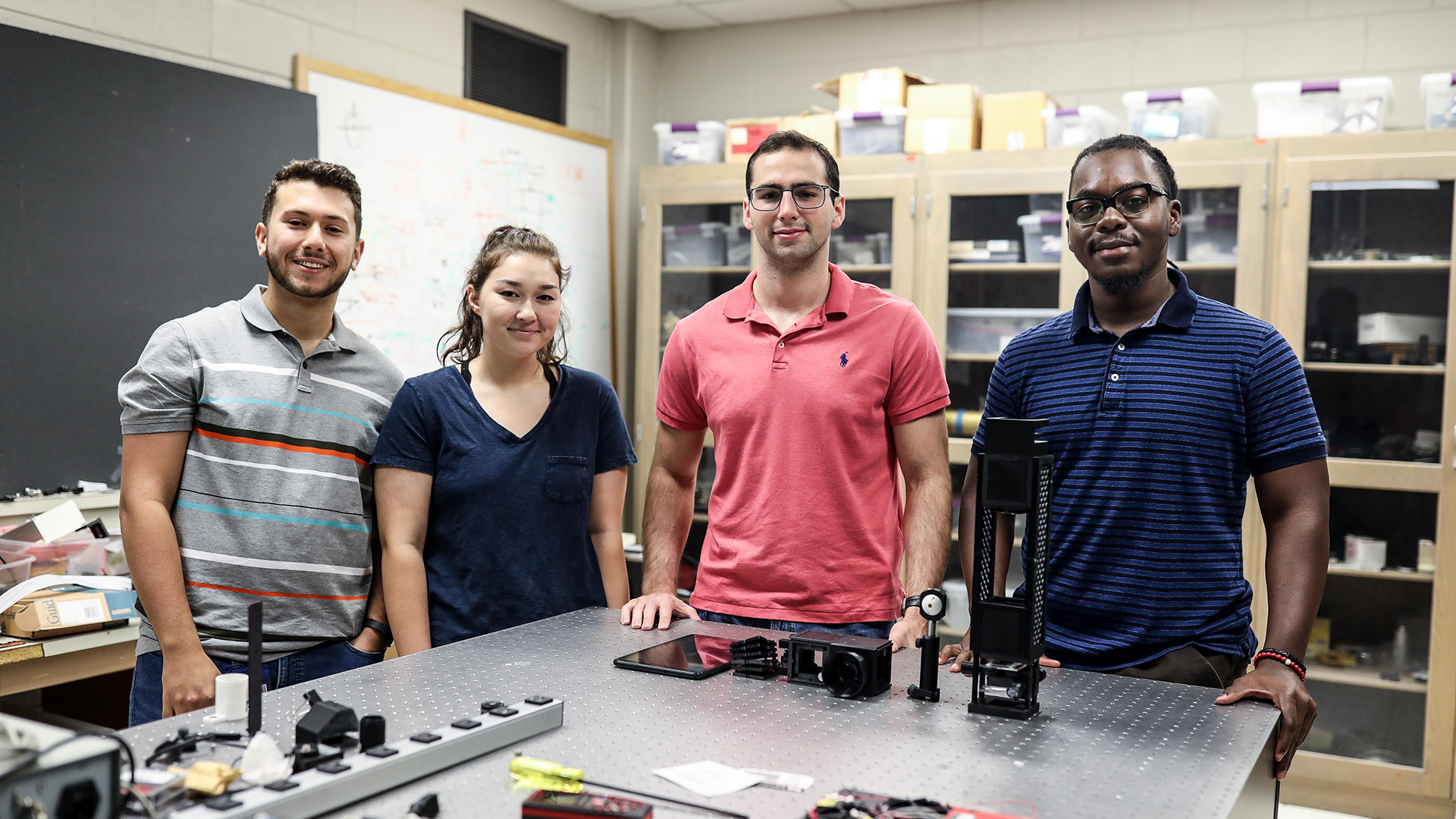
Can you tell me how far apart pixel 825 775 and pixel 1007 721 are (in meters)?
0.32

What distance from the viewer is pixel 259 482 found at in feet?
5.88

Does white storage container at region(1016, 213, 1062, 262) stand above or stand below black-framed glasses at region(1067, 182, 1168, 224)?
above

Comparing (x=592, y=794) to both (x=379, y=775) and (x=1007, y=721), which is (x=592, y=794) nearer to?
(x=379, y=775)

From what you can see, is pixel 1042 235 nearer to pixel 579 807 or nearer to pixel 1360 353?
pixel 1360 353

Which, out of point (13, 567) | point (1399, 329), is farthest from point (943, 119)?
Answer: point (13, 567)

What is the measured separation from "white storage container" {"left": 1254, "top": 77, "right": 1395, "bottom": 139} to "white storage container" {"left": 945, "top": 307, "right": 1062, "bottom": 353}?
0.93 metres

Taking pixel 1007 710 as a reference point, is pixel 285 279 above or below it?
above

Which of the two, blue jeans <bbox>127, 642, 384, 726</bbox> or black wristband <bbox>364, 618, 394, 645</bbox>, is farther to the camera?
black wristband <bbox>364, 618, 394, 645</bbox>

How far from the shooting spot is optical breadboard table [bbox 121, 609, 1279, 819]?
1104mm

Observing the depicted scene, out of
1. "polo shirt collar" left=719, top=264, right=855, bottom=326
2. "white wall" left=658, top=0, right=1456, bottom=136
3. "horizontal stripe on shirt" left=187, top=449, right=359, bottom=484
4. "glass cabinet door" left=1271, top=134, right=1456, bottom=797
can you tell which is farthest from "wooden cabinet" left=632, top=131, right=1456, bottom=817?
"horizontal stripe on shirt" left=187, top=449, right=359, bottom=484

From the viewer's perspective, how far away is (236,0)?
3160mm

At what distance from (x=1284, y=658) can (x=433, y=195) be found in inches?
124

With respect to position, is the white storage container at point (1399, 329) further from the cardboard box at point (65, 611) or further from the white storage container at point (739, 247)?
the cardboard box at point (65, 611)

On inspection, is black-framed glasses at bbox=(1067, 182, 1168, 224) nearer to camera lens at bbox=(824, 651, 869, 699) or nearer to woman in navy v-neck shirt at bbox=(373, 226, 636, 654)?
camera lens at bbox=(824, 651, 869, 699)
